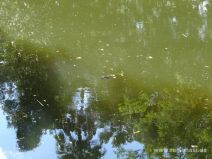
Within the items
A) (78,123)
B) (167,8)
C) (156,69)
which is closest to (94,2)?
(167,8)

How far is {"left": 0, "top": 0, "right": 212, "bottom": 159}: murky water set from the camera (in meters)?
7.57

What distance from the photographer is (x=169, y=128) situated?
25.4 feet

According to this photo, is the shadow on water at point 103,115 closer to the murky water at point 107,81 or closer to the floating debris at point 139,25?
the murky water at point 107,81

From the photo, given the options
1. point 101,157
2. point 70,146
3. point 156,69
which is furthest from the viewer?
point 156,69

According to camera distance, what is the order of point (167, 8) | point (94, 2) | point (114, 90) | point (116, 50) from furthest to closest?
point (94, 2), point (167, 8), point (116, 50), point (114, 90)

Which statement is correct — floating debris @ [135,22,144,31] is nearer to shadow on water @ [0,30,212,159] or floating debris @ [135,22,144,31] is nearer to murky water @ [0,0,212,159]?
murky water @ [0,0,212,159]

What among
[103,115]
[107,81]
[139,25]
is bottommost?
[103,115]

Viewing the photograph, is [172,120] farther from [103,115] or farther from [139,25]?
[139,25]

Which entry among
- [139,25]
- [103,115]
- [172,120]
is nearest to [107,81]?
[103,115]

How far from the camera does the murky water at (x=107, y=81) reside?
757 cm

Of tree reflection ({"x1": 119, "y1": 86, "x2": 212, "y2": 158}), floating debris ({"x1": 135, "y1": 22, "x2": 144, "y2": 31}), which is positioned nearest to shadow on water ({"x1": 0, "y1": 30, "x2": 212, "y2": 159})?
tree reflection ({"x1": 119, "y1": 86, "x2": 212, "y2": 158})

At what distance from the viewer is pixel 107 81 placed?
9.31m

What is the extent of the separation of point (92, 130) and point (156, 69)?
2560 millimetres

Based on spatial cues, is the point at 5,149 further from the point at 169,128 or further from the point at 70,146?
the point at 169,128
